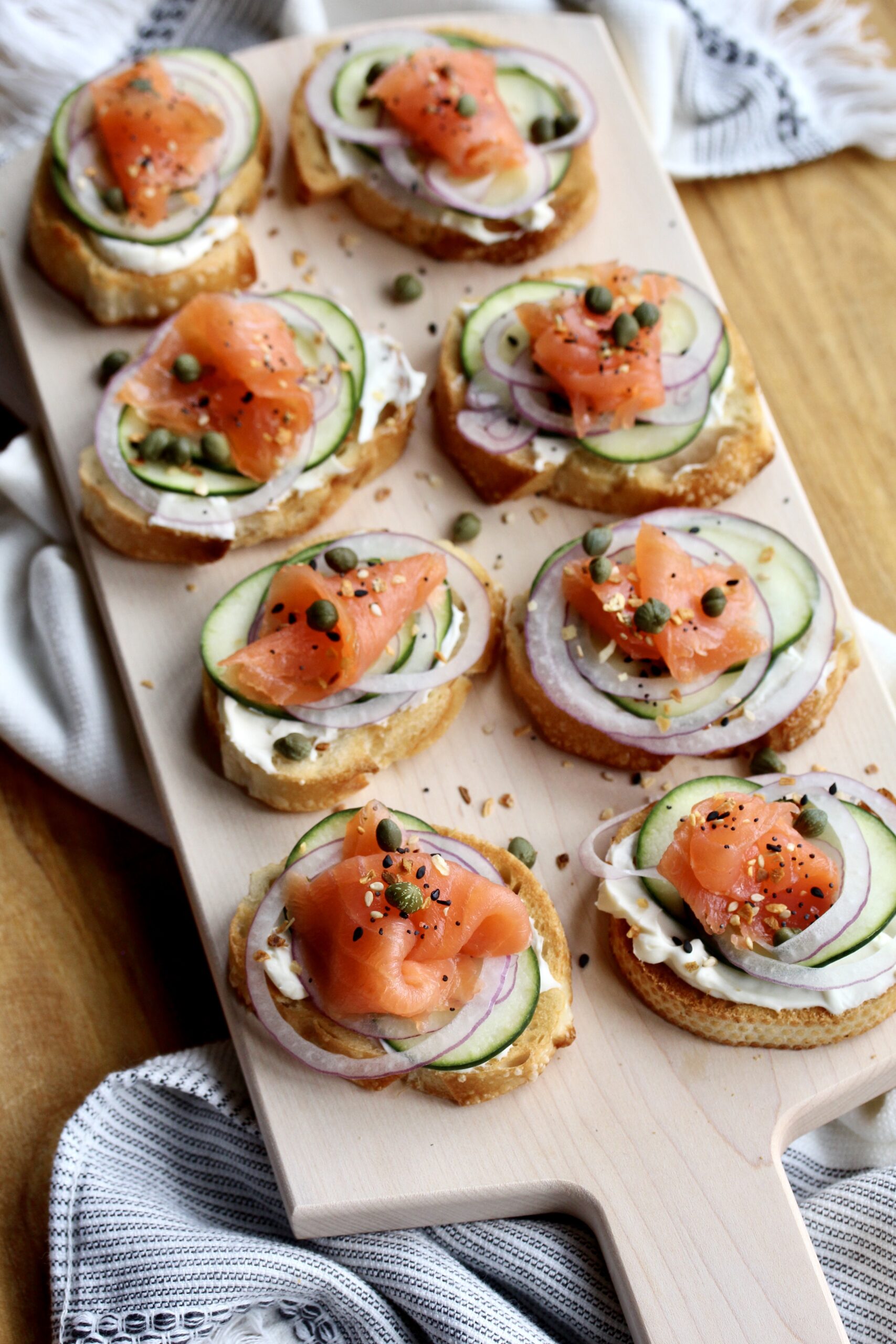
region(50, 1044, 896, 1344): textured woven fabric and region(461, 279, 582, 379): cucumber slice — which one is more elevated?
region(461, 279, 582, 379): cucumber slice

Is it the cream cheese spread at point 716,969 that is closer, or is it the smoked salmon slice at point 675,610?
the cream cheese spread at point 716,969

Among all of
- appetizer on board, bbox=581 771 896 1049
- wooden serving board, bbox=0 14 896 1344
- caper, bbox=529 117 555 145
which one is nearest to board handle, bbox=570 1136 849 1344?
wooden serving board, bbox=0 14 896 1344

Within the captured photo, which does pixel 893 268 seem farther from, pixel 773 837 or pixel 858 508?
pixel 773 837

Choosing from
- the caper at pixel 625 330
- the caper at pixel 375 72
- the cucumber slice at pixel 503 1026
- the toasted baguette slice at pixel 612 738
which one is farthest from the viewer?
the caper at pixel 375 72

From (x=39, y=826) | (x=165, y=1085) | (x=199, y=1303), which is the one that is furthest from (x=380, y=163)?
(x=199, y=1303)

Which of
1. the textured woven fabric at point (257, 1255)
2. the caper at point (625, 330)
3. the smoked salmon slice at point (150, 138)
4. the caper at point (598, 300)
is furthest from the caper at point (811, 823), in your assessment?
the smoked salmon slice at point (150, 138)

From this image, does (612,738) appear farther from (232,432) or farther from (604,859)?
(232,432)

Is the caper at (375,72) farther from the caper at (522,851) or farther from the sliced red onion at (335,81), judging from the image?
the caper at (522,851)

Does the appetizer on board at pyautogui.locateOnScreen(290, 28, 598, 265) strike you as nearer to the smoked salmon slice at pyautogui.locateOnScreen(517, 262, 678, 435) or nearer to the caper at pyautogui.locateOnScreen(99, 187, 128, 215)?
the smoked salmon slice at pyautogui.locateOnScreen(517, 262, 678, 435)
